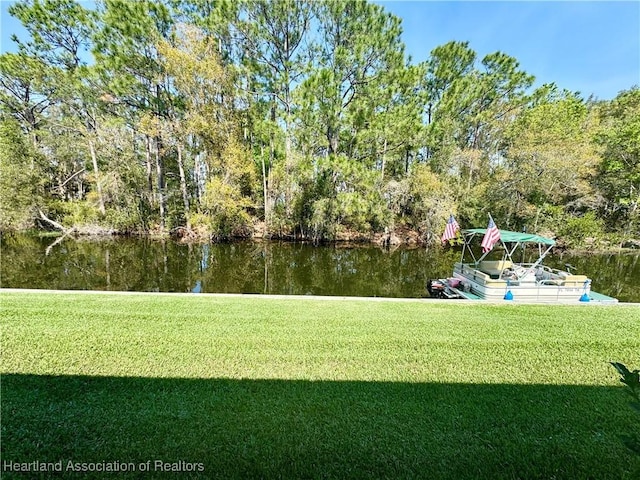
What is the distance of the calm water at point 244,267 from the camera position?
35.0 feet

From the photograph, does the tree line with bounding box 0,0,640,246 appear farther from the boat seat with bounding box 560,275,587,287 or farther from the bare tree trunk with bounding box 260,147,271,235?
the boat seat with bounding box 560,275,587,287

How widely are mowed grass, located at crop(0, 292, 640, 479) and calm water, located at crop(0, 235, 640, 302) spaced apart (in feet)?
19.1

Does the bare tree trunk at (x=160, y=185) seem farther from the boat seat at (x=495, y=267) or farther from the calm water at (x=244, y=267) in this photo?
the boat seat at (x=495, y=267)

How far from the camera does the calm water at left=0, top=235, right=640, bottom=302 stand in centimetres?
1066

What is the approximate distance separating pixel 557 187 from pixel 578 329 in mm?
17779

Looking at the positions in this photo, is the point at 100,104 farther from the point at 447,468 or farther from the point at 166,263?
the point at 447,468

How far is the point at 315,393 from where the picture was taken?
298 cm

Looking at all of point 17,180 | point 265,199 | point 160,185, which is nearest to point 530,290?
point 265,199

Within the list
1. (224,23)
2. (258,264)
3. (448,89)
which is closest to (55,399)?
(258,264)

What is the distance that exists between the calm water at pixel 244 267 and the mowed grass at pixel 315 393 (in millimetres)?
5826

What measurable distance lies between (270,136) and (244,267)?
31.7ft

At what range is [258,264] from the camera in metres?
14.2

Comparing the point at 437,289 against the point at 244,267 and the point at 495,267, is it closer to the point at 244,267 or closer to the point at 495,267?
the point at 495,267

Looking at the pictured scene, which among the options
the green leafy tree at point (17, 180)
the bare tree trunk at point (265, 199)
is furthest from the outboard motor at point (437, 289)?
the green leafy tree at point (17, 180)
